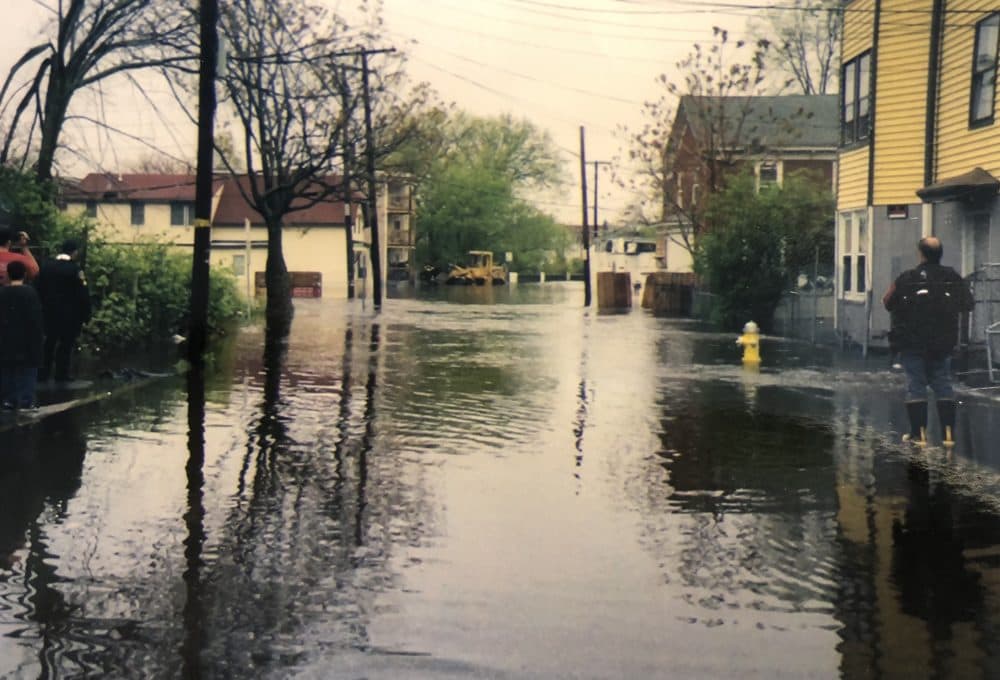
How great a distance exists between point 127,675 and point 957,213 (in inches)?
856

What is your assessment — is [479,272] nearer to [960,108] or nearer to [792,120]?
[792,120]

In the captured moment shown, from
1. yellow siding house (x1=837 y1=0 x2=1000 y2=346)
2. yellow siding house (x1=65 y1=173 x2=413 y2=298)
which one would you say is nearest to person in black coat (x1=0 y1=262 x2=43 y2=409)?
yellow siding house (x1=837 y1=0 x2=1000 y2=346)

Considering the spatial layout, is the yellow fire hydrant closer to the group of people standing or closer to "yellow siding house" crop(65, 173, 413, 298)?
the group of people standing

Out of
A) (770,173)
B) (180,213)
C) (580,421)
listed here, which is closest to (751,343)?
(580,421)

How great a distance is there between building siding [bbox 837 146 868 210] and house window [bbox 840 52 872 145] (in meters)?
0.35

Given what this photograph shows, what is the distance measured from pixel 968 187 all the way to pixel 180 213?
60.2 m

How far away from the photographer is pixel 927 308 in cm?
1245

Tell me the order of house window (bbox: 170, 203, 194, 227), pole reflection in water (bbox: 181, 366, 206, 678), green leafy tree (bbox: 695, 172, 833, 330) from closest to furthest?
pole reflection in water (bbox: 181, 366, 206, 678), green leafy tree (bbox: 695, 172, 833, 330), house window (bbox: 170, 203, 194, 227)

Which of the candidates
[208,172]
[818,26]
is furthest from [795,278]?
[818,26]

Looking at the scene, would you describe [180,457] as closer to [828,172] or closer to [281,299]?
[281,299]

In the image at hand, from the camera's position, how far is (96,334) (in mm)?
23672

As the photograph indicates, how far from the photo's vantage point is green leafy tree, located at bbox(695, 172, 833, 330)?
35.1 metres

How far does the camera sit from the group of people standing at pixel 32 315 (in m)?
13.1

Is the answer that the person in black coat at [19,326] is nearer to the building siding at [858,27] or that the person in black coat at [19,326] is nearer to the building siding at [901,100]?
the building siding at [901,100]
